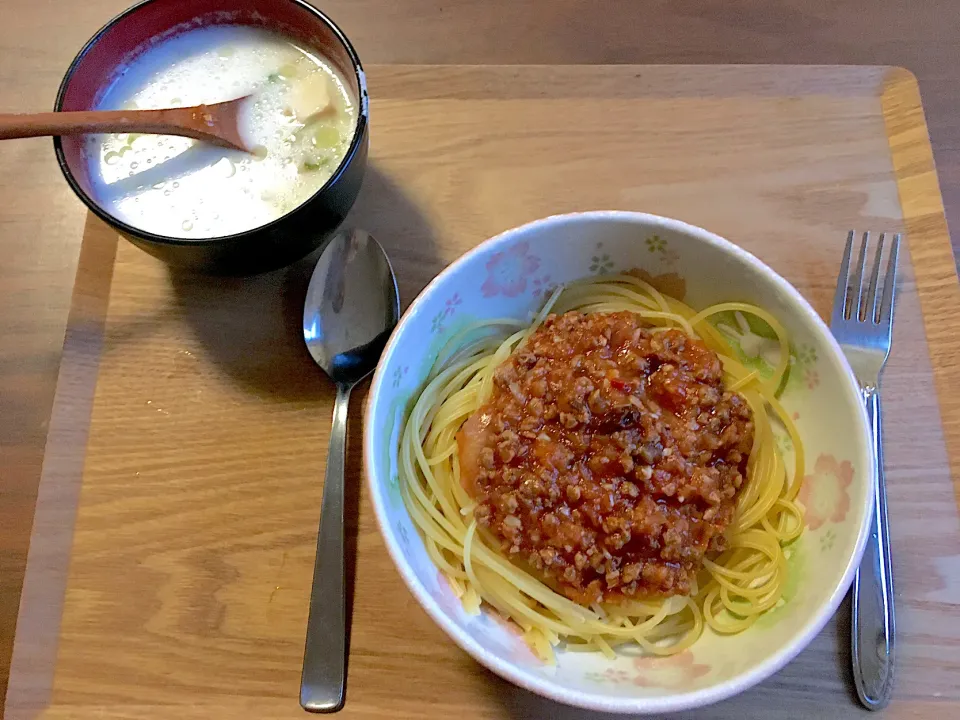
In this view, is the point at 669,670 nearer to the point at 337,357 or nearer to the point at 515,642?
the point at 515,642

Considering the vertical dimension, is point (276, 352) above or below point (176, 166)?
below

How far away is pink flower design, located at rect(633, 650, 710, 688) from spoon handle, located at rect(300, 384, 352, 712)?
58 cm

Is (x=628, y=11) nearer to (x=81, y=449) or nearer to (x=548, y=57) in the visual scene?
(x=548, y=57)

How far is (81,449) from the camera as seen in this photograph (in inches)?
66.1

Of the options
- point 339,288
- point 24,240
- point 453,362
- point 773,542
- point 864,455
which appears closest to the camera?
point 864,455

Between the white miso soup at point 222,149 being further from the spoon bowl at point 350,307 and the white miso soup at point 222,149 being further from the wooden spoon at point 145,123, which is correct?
the spoon bowl at point 350,307

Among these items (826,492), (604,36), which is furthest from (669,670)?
(604,36)

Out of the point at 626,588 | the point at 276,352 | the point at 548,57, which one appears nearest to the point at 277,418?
the point at 276,352

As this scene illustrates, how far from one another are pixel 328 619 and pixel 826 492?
3.26ft

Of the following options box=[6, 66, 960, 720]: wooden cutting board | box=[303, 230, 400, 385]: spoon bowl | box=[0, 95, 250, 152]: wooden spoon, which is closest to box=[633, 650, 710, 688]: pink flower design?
box=[6, 66, 960, 720]: wooden cutting board

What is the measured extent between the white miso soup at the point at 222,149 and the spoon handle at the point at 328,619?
632mm

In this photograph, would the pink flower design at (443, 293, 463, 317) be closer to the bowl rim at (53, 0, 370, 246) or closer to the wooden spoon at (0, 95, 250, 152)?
the bowl rim at (53, 0, 370, 246)

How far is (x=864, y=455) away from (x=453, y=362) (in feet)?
2.64

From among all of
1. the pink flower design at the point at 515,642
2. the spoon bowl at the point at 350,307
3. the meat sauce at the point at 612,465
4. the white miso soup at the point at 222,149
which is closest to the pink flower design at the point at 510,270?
the meat sauce at the point at 612,465
